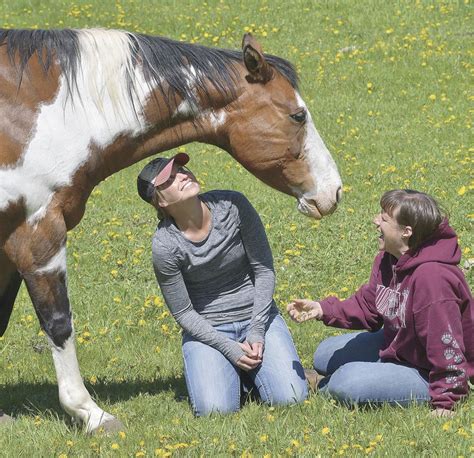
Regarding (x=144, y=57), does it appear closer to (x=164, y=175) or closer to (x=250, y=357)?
(x=164, y=175)

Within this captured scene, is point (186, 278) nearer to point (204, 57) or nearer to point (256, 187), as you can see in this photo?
point (204, 57)

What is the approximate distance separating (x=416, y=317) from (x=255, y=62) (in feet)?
5.19

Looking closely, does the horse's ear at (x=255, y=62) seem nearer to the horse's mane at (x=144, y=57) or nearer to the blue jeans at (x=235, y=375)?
the horse's mane at (x=144, y=57)

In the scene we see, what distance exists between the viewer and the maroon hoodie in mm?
4711

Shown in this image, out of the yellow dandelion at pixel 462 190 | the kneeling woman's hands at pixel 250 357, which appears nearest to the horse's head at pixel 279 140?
the kneeling woman's hands at pixel 250 357

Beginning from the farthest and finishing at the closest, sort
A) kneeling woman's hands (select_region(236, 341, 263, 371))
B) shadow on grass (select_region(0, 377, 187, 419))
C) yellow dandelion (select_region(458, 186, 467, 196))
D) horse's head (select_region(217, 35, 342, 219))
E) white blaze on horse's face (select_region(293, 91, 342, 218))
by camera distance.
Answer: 1. yellow dandelion (select_region(458, 186, 467, 196))
2. shadow on grass (select_region(0, 377, 187, 419))
3. kneeling woman's hands (select_region(236, 341, 263, 371))
4. white blaze on horse's face (select_region(293, 91, 342, 218))
5. horse's head (select_region(217, 35, 342, 219))

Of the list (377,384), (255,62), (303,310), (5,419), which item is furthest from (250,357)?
(255,62)

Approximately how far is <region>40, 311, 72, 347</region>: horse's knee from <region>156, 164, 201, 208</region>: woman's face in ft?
2.77

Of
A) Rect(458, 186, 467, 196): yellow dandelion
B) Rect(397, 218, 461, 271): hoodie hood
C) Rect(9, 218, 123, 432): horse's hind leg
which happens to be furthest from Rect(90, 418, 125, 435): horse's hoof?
Rect(458, 186, 467, 196): yellow dandelion

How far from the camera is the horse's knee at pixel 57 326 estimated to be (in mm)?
4891

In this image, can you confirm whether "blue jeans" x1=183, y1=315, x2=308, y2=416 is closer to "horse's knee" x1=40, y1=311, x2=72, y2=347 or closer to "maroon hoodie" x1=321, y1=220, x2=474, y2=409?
"maroon hoodie" x1=321, y1=220, x2=474, y2=409

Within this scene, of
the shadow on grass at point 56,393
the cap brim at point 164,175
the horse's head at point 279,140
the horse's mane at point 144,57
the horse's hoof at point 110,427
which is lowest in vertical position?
the shadow on grass at point 56,393

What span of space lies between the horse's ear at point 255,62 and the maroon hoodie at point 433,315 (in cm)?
120

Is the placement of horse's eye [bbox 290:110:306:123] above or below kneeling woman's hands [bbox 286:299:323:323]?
above
